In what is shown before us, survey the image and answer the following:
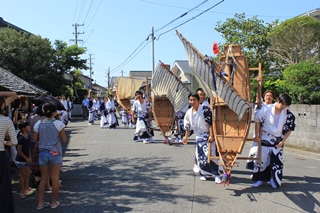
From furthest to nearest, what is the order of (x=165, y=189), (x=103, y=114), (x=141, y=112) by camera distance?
(x=103, y=114) < (x=141, y=112) < (x=165, y=189)

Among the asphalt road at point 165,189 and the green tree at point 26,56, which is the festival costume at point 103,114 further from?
the asphalt road at point 165,189

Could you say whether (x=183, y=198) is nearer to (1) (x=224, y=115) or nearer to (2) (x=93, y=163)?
(1) (x=224, y=115)

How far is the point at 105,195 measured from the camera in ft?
18.6

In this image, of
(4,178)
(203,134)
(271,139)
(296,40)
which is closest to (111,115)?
(296,40)

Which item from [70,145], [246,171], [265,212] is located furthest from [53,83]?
[265,212]

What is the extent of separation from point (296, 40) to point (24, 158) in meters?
16.2

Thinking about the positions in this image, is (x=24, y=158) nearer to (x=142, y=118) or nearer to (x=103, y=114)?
(x=142, y=118)

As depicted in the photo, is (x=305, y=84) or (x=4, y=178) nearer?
(x=4, y=178)

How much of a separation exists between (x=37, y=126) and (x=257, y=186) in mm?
4119

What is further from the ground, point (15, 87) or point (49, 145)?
point (15, 87)

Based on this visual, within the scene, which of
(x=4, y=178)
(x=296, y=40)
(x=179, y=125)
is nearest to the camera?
(x=4, y=178)

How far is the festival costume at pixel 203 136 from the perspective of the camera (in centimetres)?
655

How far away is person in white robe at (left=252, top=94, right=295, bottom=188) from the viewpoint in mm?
6066

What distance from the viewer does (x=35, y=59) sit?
22.1 metres
